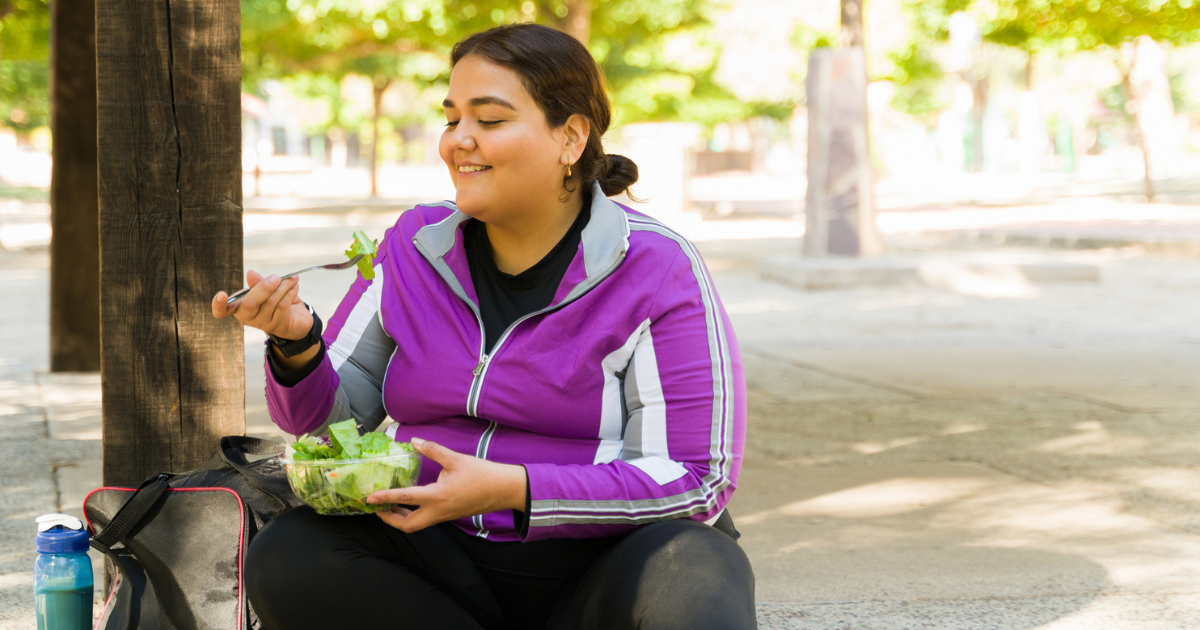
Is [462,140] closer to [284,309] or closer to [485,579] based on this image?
[284,309]

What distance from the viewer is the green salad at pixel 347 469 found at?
1.97 meters

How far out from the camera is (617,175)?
246cm

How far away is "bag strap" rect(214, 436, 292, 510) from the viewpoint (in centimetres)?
225

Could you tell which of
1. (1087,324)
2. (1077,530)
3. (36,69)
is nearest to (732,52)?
(36,69)

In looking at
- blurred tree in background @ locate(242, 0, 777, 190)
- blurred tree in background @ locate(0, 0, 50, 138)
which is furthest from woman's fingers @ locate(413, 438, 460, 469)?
blurred tree in background @ locate(242, 0, 777, 190)

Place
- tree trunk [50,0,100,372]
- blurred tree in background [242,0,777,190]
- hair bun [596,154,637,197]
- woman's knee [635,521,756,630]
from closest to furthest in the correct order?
woman's knee [635,521,756,630] < hair bun [596,154,637,197] < tree trunk [50,0,100,372] < blurred tree in background [242,0,777,190]

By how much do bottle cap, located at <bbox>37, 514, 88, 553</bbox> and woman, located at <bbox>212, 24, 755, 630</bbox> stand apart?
0.43 metres

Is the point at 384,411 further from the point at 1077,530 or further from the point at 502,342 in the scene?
the point at 1077,530

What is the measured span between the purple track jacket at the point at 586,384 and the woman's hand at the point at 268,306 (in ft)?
0.41

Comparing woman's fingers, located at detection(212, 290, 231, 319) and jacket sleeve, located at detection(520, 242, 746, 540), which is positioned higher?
woman's fingers, located at detection(212, 290, 231, 319)

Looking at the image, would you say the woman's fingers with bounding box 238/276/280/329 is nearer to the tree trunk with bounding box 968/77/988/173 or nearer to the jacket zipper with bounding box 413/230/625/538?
the jacket zipper with bounding box 413/230/625/538

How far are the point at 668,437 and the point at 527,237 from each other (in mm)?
523

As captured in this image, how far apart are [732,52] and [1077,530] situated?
23.7 metres

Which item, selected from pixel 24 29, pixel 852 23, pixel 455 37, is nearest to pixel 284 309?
pixel 852 23
